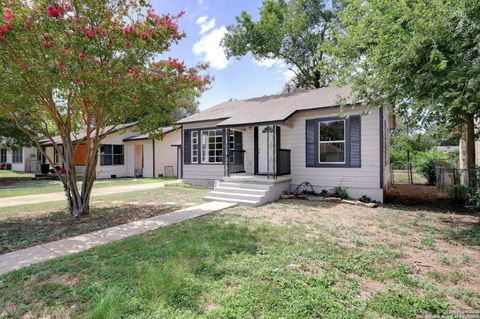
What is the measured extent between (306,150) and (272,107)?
273 centimetres

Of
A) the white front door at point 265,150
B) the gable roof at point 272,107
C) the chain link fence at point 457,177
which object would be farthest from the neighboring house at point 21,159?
the chain link fence at point 457,177

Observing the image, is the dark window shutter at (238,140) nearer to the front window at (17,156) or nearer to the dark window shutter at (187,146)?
the dark window shutter at (187,146)

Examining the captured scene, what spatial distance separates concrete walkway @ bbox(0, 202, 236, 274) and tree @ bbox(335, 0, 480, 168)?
574 cm

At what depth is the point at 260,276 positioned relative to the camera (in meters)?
3.37

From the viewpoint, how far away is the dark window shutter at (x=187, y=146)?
13102mm

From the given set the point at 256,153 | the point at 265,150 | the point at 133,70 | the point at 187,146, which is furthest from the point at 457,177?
the point at 187,146

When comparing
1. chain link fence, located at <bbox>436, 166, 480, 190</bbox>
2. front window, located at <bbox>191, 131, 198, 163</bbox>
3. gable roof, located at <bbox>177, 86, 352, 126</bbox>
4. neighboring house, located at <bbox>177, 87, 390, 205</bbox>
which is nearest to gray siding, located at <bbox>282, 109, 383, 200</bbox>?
neighboring house, located at <bbox>177, 87, 390, 205</bbox>

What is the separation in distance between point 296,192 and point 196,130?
590 centimetres

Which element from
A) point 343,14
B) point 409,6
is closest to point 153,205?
point 343,14

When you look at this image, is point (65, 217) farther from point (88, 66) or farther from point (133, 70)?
point (133, 70)

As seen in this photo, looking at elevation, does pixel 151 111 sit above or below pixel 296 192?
above

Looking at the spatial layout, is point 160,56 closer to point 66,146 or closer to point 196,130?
point 66,146

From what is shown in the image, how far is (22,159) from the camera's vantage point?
90.2ft

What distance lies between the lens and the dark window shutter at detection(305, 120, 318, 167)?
380 inches
